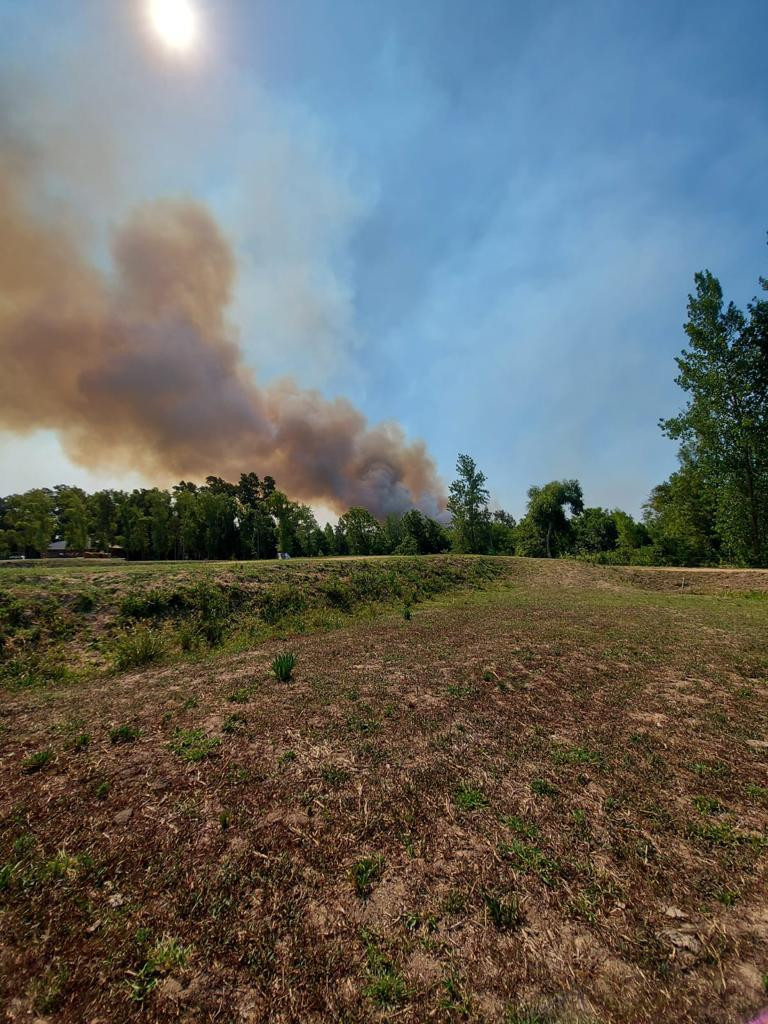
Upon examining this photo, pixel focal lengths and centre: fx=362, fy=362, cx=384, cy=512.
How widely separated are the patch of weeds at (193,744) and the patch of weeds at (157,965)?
2.80 metres

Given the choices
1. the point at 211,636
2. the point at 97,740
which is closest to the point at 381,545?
the point at 211,636

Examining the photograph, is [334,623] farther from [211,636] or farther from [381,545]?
[381,545]

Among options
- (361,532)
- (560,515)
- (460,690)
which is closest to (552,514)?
(560,515)

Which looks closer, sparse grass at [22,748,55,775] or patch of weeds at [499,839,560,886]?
patch of weeds at [499,839,560,886]

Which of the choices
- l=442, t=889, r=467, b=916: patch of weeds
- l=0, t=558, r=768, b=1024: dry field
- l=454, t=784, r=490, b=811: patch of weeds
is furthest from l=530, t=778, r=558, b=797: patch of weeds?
l=442, t=889, r=467, b=916: patch of weeds

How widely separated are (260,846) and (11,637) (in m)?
12.3

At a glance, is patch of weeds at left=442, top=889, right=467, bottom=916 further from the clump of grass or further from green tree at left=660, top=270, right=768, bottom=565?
green tree at left=660, top=270, right=768, bottom=565

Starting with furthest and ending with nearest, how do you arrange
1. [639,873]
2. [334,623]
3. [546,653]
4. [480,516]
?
[480,516] → [334,623] → [546,653] → [639,873]

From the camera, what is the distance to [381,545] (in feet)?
289

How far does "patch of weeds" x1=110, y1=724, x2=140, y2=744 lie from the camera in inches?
246

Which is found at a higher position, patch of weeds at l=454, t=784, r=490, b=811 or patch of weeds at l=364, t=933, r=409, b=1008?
patch of weeds at l=364, t=933, r=409, b=1008

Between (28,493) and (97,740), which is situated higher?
(28,493)

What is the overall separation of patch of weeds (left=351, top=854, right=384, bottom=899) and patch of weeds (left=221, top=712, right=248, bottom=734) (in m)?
3.60

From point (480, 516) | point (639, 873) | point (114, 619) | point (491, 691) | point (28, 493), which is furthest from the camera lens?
point (28, 493)
